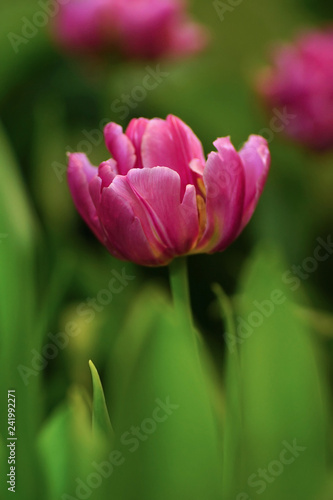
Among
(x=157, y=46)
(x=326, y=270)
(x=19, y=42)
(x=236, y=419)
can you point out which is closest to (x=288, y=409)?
(x=236, y=419)

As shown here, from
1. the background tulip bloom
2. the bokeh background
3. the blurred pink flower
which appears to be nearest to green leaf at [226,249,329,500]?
the bokeh background

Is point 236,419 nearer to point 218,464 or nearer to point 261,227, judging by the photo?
point 218,464

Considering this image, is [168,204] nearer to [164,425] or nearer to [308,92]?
[164,425]

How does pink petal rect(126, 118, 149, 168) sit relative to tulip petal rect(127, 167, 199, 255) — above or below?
above

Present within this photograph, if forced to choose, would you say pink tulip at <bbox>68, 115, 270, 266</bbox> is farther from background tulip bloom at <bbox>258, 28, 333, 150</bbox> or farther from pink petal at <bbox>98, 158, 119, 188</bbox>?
background tulip bloom at <bbox>258, 28, 333, 150</bbox>

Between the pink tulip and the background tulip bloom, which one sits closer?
the pink tulip

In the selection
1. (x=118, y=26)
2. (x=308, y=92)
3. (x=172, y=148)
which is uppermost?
(x=172, y=148)

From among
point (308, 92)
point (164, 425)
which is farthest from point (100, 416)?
point (308, 92)
